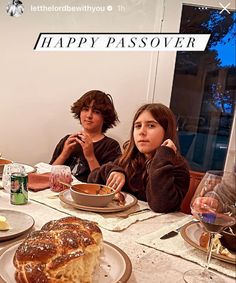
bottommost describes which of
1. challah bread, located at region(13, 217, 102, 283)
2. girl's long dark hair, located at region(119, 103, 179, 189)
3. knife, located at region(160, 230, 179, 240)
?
knife, located at region(160, 230, 179, 240)

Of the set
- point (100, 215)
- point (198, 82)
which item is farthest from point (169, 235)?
point (198, 82)

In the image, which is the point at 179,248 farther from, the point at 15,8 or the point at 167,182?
the point at 15,8

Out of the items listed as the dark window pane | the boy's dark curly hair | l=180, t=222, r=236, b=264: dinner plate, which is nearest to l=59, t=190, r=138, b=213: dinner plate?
l=180, t=222, r=236, b=264: dinner plate

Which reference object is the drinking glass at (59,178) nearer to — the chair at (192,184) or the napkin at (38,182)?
the napkin at (38,182)

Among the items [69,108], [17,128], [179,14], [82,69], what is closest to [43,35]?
[82,69]

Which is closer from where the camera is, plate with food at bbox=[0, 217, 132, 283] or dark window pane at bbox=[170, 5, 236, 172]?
plate with food at bbox=[0, 217, 132, 283]

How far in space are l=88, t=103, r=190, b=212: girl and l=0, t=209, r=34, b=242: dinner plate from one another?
1.30 ft

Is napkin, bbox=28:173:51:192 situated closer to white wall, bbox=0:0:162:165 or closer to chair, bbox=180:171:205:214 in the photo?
chair, bbox=180:171:205:214

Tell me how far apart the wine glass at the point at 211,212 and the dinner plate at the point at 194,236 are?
5cm

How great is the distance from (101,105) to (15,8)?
2.56 feet

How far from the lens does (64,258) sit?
0.56 metres

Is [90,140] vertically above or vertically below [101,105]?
below

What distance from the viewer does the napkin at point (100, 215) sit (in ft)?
3.02

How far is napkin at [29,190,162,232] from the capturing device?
0.92 m
